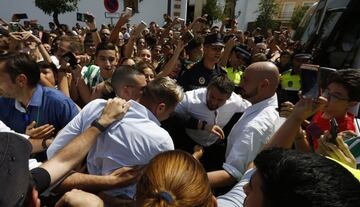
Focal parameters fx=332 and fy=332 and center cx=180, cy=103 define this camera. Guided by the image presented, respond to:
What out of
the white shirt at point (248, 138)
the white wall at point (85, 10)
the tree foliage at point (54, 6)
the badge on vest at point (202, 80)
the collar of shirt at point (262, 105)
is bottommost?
the white wall at point (85, 10)

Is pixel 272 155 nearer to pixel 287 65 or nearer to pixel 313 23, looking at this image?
pixel 287 65

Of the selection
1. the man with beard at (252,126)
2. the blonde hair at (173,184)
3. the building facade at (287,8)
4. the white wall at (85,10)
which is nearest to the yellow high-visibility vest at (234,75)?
the man with beard at (252,126)

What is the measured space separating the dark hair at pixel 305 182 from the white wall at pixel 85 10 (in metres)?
24.1

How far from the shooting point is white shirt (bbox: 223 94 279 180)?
6.47ft

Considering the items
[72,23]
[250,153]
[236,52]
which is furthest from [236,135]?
[72,23]

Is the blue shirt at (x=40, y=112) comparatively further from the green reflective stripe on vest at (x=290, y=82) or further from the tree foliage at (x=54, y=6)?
the tree foliage at (x=54, y=6)

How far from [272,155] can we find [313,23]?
5.33 m

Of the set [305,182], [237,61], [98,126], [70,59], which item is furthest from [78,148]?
[237,61]

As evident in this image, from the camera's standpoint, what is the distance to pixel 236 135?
213 centimetres

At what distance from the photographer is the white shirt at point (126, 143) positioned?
1705 millimetres

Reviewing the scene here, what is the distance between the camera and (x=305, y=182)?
914mm

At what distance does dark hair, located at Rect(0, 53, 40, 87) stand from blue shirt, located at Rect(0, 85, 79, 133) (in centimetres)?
8

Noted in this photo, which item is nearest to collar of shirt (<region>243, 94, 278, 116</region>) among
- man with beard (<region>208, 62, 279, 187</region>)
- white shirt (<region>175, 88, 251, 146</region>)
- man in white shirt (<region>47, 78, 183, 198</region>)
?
man with beard (<region>208, 62, 279, 187</region>)

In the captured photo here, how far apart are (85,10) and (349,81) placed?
26.2 meters
